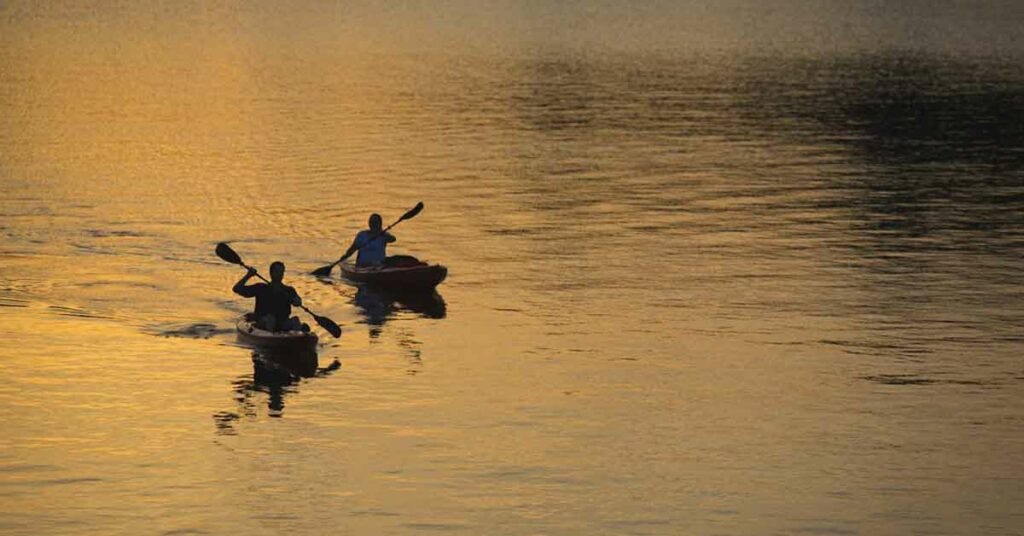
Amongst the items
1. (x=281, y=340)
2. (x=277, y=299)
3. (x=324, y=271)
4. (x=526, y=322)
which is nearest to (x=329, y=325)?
(x=277, y=299)

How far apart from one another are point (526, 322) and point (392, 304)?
3357mm

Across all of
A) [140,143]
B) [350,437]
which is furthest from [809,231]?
[140,143]

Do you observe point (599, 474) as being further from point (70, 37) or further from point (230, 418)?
point (70, 37)

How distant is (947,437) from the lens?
29844mm

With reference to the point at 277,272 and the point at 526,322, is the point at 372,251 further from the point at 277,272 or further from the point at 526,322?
the point at 277,272

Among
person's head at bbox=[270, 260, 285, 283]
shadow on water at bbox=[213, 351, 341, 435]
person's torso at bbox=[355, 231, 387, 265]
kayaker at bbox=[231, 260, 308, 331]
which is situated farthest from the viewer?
person's torso at bbox=[355, 231, 387, 265]

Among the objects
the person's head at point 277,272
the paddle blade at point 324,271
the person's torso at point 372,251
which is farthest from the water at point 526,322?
the person's head at point 277,272

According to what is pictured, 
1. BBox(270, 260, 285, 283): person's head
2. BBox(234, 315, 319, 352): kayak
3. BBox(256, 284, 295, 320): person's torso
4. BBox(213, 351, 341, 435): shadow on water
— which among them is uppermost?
BBox(270, 260, 285, 283): person's head

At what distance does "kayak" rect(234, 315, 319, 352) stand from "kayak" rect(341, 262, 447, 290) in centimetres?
554

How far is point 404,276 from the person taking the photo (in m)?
39.9

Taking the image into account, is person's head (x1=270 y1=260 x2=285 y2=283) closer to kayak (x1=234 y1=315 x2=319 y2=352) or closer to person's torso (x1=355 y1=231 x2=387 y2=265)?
kayak (x1=234 y1=315 x2=319 y2=352)

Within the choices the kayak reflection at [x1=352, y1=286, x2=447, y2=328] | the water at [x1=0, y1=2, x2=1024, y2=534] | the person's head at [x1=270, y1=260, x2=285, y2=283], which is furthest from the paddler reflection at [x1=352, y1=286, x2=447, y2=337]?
the person's head at [x1=270, y1=260, x2=285, y2=283]

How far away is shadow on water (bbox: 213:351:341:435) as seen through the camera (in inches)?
1222

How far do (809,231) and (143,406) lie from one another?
22.9 metres
